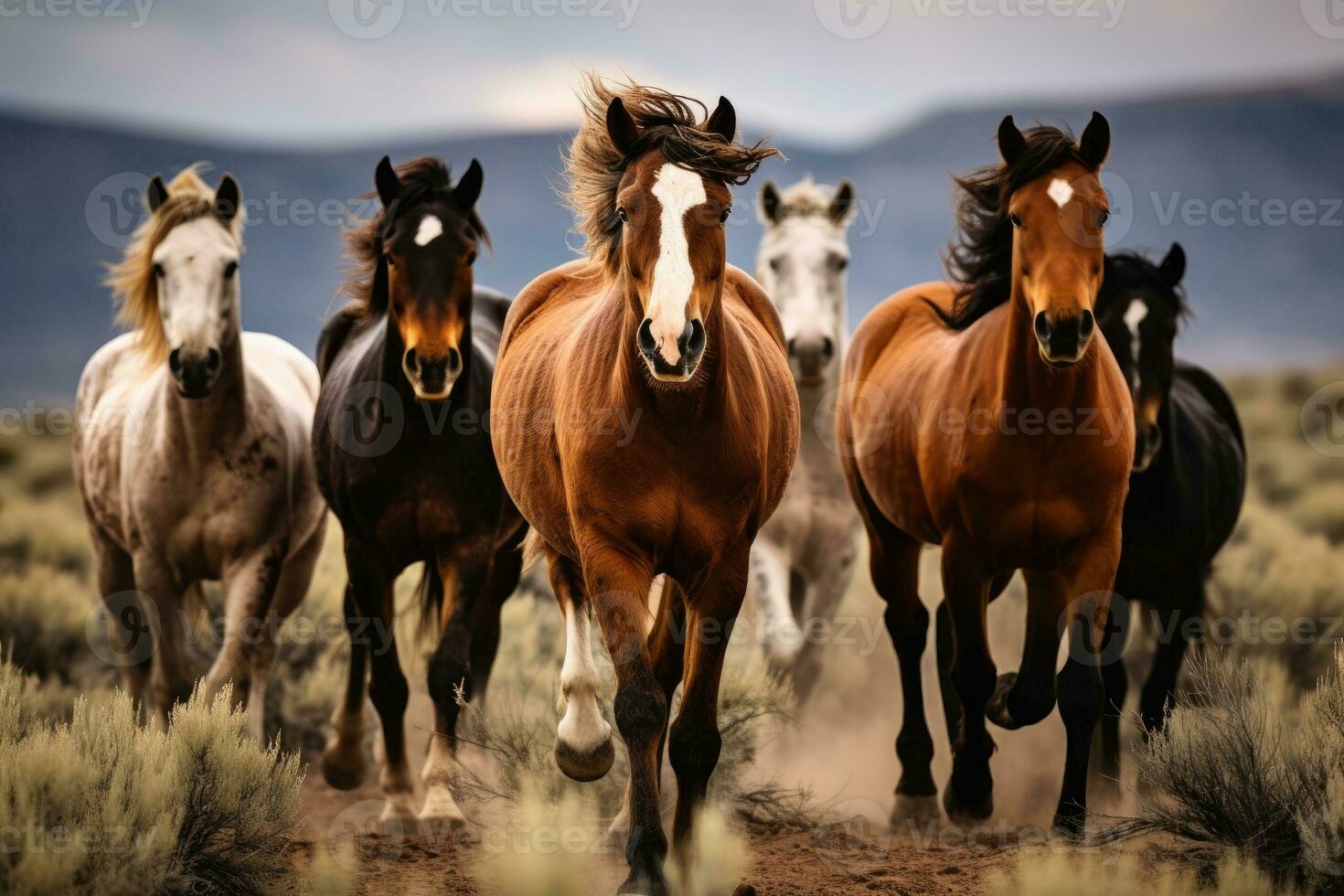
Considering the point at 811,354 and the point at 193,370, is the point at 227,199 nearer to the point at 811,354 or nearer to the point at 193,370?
the point at 193,370

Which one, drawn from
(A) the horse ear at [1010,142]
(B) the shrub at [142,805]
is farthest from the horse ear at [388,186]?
(A) the horse ear at [1010,142]

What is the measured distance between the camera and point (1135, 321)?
6.57m

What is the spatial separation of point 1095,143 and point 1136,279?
1.34 metres

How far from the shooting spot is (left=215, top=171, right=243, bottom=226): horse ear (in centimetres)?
733

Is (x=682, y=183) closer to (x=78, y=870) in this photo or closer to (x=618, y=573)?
(x=618, y=573)

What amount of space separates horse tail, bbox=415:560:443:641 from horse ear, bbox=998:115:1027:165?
3771 mm

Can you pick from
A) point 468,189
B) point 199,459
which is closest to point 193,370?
point 199,459

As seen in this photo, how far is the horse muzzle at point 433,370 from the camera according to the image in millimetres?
6062

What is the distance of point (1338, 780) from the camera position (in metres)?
5.10

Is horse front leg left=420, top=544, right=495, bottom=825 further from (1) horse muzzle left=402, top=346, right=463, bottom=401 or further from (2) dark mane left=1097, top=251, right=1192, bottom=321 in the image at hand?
(2) dark mane left=1097, top=251, right=1192, bottom=321

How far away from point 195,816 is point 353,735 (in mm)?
2380

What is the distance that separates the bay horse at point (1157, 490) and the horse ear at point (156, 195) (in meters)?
5.00

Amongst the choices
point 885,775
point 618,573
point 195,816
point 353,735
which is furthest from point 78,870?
point 885,775

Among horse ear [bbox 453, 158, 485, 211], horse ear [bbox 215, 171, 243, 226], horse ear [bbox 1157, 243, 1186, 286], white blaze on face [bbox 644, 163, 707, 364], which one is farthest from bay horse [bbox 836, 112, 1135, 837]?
horse ear [bbox 215, 171, 243, 226]
